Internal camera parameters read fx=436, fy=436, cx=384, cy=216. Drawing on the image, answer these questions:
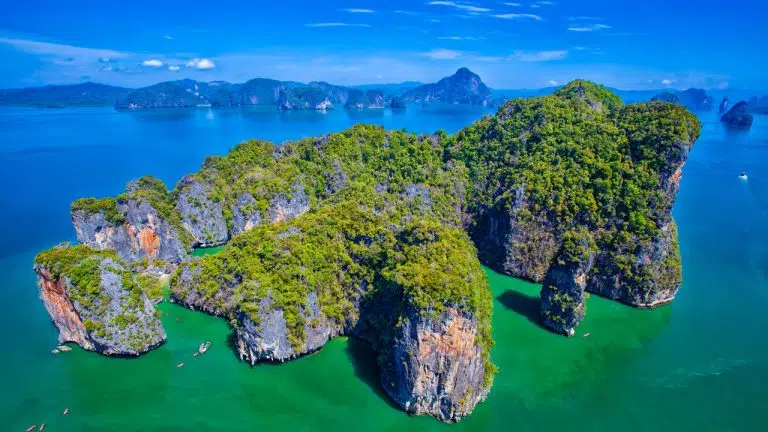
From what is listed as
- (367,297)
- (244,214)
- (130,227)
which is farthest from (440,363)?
(130,227)

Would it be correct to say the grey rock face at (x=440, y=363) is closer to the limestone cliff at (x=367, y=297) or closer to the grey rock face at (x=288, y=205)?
the limestone cliff at (x=367, y=297)

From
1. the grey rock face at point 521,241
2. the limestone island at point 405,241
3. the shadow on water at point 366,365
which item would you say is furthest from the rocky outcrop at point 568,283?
the shadow on water at point 366,365

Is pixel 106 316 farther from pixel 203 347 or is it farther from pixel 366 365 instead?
pixel 366 365

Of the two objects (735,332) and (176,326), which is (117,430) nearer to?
(176,326)

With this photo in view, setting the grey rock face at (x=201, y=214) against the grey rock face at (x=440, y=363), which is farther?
the grey rock face at (x=201, y=214)

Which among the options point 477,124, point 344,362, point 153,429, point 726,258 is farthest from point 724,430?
point 477,124

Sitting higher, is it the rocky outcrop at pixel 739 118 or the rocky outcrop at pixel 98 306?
the rocky outcrop at pixel 739 118

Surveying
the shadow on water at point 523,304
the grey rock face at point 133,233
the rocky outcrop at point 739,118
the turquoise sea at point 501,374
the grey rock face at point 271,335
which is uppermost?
the rocky outcrop at point 739,118
